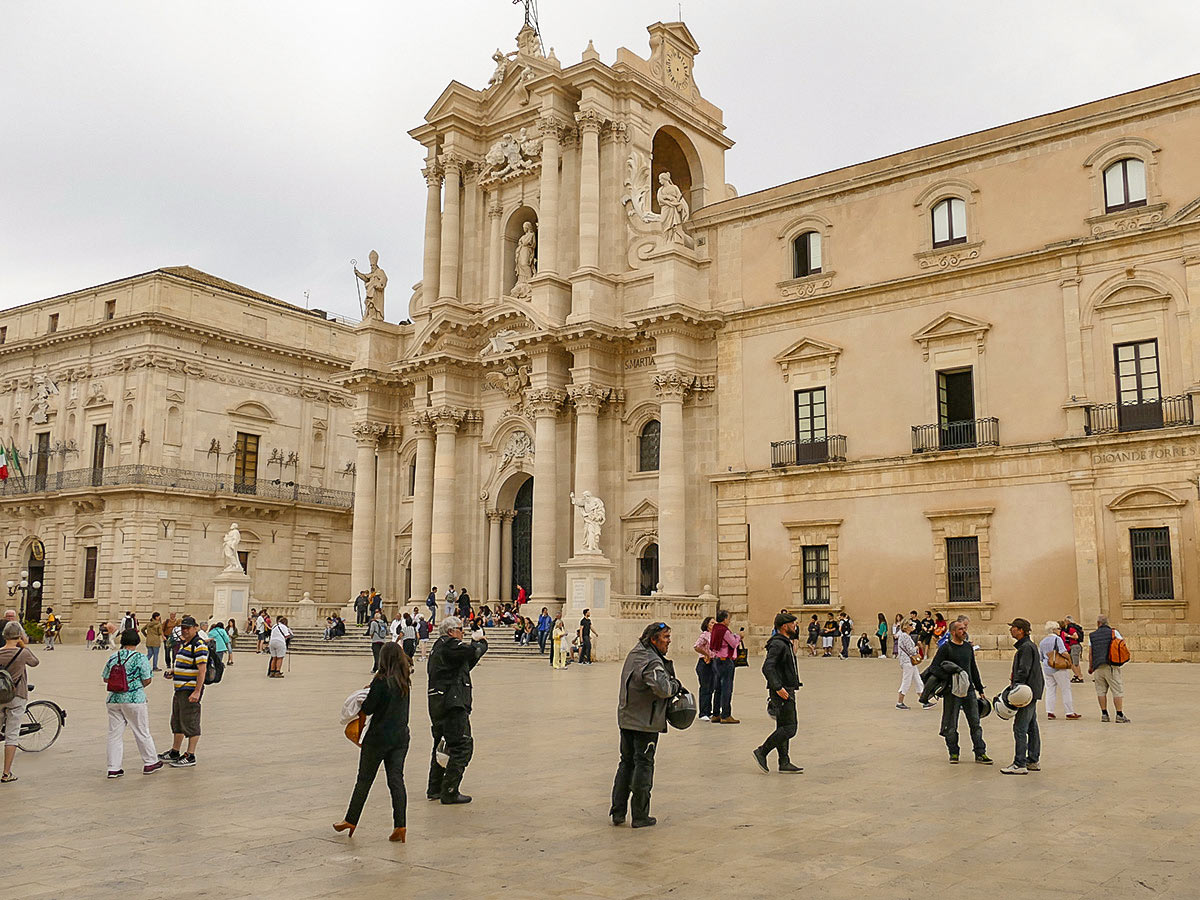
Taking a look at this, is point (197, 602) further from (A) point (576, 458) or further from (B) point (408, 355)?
(A) point (576, 458)

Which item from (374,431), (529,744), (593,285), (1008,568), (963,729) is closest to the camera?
(529,744)

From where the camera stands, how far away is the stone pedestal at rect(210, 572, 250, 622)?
121ft

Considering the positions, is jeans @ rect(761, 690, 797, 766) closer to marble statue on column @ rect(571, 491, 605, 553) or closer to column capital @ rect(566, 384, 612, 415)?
marble statue on column @ rect(571, 491, 605, 553)

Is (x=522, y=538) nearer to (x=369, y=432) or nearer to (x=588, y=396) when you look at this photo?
(x=588, y=396)

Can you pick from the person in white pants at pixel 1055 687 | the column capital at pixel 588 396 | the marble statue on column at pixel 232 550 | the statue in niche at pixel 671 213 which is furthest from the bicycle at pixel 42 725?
the statue in niche at pixel 671 213

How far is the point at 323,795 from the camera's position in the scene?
9383 mm

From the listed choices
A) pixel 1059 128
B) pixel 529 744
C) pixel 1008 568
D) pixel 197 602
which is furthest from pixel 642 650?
pixel 197 602

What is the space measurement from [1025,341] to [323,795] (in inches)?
915

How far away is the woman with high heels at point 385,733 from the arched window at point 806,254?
2625 cm

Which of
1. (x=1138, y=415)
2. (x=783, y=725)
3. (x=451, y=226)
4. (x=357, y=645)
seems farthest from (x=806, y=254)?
(x=783, y=725)

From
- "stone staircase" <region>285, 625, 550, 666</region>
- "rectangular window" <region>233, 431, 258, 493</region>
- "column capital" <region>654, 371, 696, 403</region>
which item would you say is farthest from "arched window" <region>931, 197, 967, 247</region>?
"rectangular window" <region>233, 431, 258, 493</region>

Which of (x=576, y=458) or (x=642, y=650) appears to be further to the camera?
(x=576, y=458)

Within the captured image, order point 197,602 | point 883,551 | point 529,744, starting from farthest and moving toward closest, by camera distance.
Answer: point 197,602
point 883,551
point 529,744

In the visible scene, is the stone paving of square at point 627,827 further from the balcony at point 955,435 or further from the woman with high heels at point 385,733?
the balcony at point 955,435
